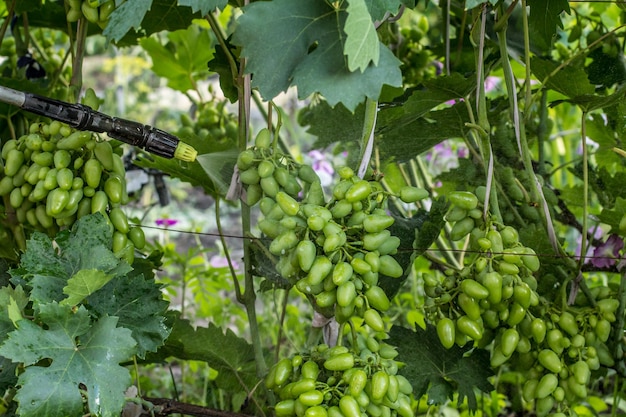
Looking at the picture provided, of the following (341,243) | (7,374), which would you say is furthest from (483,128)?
(7,374)

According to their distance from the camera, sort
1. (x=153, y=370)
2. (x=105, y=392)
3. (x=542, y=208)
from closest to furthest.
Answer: (x=105, y=392) < (x=542, y=208) < (x=153, y=370)

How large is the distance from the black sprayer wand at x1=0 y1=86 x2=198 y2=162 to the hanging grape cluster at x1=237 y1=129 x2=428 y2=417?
0.53 feet

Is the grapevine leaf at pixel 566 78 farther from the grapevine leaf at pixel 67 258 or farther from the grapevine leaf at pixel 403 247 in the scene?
the grapevine leaf at pixel 67 258

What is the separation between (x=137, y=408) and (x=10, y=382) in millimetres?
160

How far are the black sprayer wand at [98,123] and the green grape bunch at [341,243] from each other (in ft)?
0.56

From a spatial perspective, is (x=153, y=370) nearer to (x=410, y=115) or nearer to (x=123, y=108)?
(x=410, y=115)

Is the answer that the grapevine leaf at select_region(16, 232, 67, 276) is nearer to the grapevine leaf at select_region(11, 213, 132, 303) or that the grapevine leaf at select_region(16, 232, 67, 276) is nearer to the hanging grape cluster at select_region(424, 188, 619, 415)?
the grapevine leaf at select_region(11, 213, 132, 303)

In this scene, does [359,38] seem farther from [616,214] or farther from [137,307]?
[616,214]

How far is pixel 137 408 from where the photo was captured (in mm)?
986

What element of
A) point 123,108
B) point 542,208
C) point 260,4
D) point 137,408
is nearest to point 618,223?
point 542,208

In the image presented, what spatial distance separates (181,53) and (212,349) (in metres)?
0.72

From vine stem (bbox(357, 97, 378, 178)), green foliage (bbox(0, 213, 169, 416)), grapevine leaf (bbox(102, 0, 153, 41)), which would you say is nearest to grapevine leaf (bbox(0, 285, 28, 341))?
green foliage (bbox(0, 213, 169, 416))

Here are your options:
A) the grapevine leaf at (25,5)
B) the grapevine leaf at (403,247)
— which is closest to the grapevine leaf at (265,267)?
the grapevine leaf at (403,247)

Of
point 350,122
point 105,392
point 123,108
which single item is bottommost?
point 105,392
